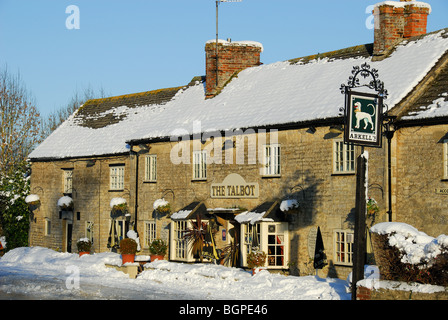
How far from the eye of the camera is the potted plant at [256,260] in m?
23.4

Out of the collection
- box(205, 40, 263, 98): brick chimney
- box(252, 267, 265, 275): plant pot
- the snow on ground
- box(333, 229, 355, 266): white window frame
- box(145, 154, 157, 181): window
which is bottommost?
the snow on ground

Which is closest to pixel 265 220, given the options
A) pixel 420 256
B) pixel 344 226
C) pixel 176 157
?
pixel 344 226

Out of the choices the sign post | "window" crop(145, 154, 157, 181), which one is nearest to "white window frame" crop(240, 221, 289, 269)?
the sign post

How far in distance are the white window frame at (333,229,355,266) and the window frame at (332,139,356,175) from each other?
1971 mm

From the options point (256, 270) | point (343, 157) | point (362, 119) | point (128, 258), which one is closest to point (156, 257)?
point (128, 258)

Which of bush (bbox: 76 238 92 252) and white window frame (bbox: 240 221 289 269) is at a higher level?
white window frame (bbox: 240 221 289 269)

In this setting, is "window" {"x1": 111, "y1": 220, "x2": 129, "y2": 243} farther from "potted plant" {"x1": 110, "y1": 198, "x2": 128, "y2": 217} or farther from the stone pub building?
"potted plant" {"x1": 110, "y1": 198, "x2": 128, "y2": 217}

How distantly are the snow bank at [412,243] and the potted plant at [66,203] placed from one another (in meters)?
21.6

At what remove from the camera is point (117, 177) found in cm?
3325

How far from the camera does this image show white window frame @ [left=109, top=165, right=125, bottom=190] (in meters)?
33.0

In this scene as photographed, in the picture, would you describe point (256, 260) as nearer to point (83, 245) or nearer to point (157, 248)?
point (157, 248)

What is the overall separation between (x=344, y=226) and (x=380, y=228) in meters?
5.79

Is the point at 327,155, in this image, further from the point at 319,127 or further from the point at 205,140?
the point at 205,140

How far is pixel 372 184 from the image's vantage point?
22.0 metres
